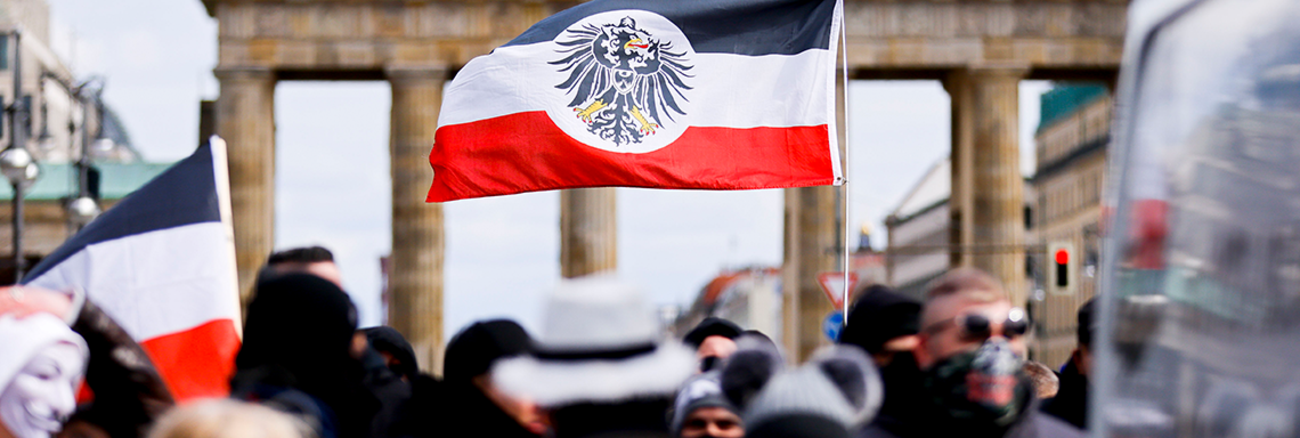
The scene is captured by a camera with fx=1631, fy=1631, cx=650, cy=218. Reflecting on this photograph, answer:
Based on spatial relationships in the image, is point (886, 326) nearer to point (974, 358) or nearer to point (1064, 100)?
point (974, 358)

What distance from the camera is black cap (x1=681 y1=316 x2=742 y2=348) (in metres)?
8.02

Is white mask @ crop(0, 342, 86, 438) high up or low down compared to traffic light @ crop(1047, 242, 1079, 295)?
up

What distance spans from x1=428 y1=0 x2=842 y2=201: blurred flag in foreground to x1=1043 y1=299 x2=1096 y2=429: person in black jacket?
11.9ft

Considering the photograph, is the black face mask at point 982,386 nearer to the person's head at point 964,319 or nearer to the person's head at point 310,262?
the person's head at point 964,319

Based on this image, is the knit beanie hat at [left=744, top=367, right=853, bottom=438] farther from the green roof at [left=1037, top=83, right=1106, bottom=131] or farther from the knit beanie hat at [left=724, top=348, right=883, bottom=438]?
the green roof at [left=1037, top=83, right=1106, bottom=131]

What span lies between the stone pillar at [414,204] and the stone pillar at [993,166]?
41.9 ft

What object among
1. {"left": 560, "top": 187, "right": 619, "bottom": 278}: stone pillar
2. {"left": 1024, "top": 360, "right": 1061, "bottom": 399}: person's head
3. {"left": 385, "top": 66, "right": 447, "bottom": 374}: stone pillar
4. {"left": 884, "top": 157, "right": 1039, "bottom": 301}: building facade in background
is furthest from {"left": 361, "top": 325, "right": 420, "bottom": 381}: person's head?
{"left": 884, "top": 157, "right": 1039, "bottom": 301}: building facade in background

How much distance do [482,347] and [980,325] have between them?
5.17 feet

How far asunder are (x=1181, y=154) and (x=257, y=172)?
3752 cm

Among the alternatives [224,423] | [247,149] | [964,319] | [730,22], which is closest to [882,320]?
[964,319]

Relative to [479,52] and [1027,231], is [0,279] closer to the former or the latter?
[479,52]

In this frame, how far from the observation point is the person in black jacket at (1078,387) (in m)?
6.69

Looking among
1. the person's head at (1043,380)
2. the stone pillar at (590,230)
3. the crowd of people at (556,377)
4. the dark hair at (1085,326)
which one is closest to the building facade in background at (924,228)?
the stone pillar at (590,230)

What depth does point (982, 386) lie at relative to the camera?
170 inches
